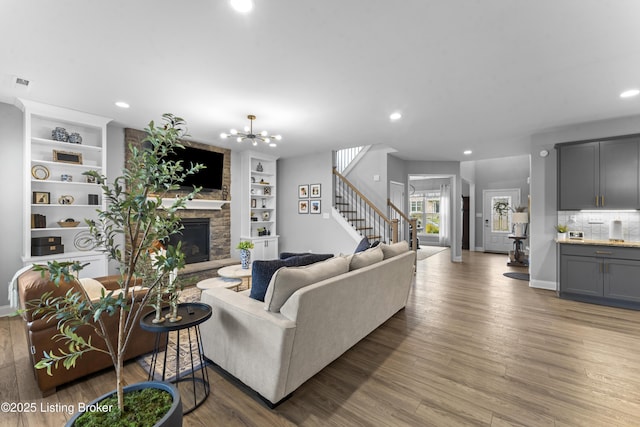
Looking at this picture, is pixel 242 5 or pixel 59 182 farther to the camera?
pixel 59 182

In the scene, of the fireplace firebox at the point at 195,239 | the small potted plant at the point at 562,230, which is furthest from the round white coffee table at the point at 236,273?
the small potted plant at the point at 562,230

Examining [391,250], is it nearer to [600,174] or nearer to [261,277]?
[261,277]

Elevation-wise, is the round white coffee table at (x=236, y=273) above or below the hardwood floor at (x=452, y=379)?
above

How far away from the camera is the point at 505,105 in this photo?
3711mm

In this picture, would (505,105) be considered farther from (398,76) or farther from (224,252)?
(224,252)

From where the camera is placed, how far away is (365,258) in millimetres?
2797

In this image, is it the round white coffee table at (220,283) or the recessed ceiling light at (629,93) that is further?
the round white coffee table at (220,283)

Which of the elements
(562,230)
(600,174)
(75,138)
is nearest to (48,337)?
(75,138)

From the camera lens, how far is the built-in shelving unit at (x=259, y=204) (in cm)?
646

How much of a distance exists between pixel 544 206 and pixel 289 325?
5.06m

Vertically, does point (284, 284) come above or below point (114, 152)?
below

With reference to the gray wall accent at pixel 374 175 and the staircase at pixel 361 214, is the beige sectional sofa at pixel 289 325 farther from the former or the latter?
the gray wall accent at pixel 374 175

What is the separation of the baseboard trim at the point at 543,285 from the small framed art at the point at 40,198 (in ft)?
25.0

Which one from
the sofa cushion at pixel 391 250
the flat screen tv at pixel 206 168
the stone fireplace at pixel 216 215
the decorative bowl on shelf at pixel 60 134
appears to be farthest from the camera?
the stone fireplace at pixel 216 215
